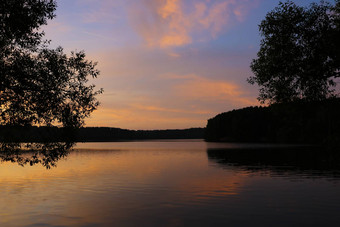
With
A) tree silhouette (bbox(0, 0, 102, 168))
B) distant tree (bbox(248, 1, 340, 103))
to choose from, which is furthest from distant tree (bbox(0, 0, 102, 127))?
distant tree (bbox(248, 1, 340, 103))

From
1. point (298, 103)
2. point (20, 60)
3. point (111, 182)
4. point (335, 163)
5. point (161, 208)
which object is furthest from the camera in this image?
point (111, 182)

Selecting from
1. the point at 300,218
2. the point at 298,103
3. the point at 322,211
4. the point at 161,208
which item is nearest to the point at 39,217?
the point at 161,208

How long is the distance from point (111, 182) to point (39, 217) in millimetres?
19487

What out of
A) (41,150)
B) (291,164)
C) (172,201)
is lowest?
(172,201)

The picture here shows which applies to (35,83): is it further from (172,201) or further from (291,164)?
(291,164)

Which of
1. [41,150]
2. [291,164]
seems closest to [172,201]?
[41,150]

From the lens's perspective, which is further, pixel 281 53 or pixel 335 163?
pixel 281 53

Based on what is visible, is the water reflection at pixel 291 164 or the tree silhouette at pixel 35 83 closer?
the tree silhouette at pixel 35 83

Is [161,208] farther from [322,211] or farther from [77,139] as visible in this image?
[322,211]

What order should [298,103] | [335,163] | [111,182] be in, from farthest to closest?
1. [111,182]
2. [298,103]
3. [335,163]

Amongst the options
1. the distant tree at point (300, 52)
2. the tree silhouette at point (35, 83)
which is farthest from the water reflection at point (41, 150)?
the distant tree at point (300, 52)

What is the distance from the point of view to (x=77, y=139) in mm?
23828

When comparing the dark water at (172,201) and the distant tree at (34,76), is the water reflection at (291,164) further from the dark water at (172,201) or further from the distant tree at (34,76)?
the distant tree at (34,76)

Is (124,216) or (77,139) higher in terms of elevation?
(77,139)
